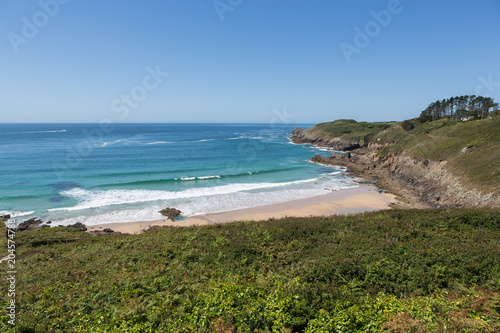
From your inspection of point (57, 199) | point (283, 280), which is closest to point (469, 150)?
point (283, 280)

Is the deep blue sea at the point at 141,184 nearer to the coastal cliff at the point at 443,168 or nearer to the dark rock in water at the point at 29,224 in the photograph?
the dark rock in water at the point at 29,224

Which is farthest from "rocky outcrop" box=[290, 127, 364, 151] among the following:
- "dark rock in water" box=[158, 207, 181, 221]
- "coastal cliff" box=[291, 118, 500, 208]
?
"dark rock in water" box=[158, 207, 181, 221]

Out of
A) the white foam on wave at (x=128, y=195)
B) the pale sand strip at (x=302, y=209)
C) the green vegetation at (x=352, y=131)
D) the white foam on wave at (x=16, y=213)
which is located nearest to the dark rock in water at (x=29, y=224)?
the white foam on wave at (x=16, y=213)

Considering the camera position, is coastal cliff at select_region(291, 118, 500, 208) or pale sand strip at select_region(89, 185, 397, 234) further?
coastal cliff at select_region(291, 118, 500, 208)

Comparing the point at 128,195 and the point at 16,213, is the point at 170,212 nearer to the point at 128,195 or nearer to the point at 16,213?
the point at 128,195

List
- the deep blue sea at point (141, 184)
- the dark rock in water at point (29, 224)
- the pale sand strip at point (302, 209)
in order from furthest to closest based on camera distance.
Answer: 1. the deep blue sea at point (141, 184)
2. the pale sand strip at point (302, 209)
3. the dark rock in water at point (29, 224)

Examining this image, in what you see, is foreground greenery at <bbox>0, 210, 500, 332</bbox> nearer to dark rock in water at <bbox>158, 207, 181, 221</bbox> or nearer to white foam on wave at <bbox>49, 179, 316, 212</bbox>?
dark rock in water at <bbox>158, 207, 181, 221</bbox>
